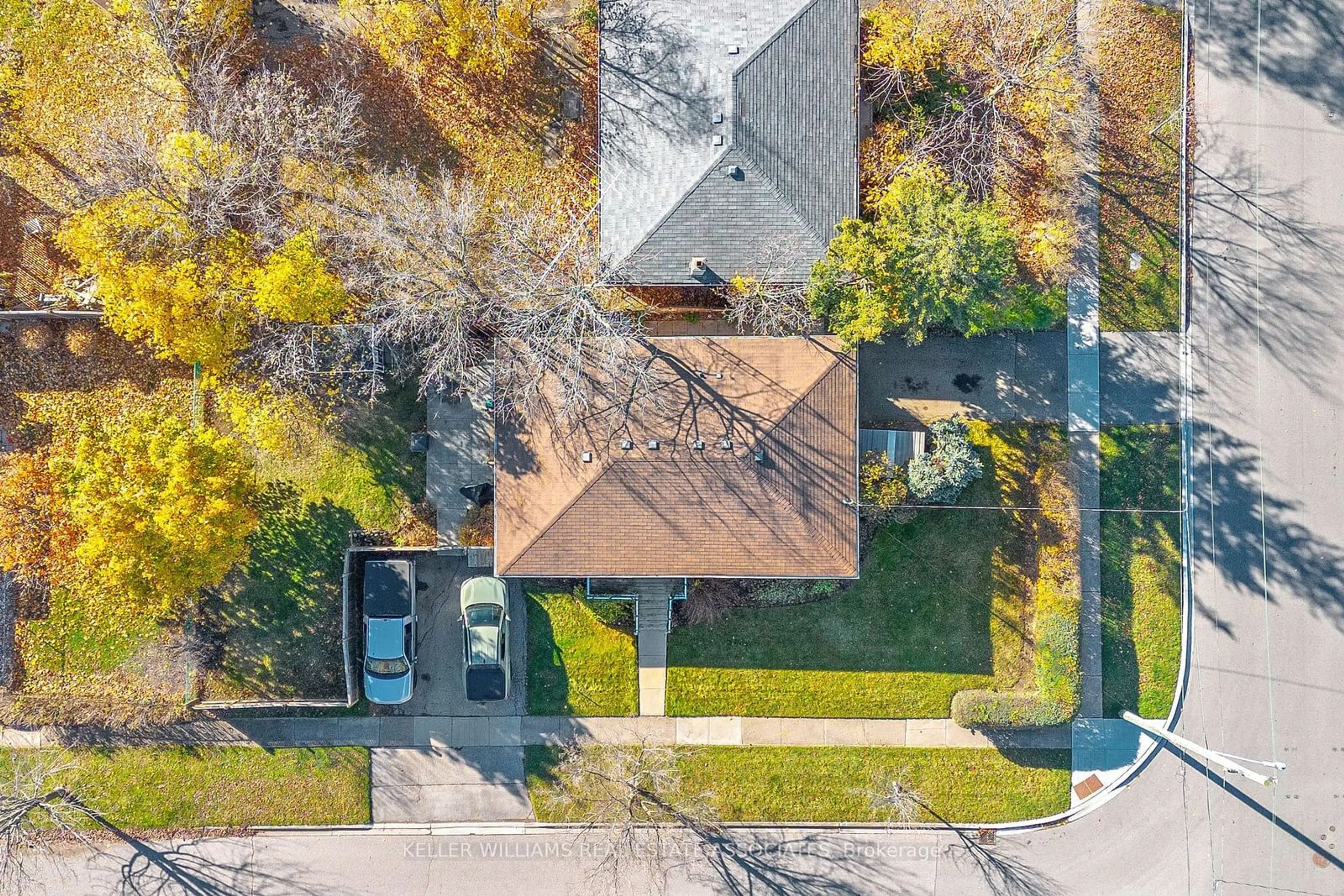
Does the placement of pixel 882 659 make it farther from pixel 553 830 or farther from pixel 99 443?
pixel 99 443

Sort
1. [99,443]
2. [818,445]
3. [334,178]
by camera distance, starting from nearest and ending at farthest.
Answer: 1. [99,443]
2. [818,445]
3. [334,178]

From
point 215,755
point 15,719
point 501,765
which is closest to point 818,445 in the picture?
point 501,765

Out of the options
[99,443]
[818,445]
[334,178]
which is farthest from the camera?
[334,178]

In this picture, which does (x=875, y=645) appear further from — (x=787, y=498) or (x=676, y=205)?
(x=676, y=205)

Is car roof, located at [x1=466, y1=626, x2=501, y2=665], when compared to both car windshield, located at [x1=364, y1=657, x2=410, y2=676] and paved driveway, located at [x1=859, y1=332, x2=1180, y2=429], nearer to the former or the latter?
car windshield, located at [x1=364, y1=657, x2=410, y2=676]

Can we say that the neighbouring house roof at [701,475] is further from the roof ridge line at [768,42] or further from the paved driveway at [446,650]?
the roof ridge line at [768,42]

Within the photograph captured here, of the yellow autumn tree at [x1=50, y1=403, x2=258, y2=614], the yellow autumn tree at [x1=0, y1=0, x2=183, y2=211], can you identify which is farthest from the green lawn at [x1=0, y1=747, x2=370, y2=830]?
the yellow autumn tree at [x1=0, y1=0, x2=183, y2=211]

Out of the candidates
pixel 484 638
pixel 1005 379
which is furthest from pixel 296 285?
pixel 1005 379
